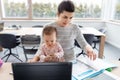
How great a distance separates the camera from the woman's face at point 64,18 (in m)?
1.50

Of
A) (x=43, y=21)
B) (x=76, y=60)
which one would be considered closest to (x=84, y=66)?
(x=76, y=60)

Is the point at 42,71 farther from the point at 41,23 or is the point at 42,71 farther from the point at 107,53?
the point at 41,23

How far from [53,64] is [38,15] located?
485cm

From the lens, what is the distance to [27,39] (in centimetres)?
324

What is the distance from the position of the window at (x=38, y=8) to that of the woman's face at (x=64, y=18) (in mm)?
4016

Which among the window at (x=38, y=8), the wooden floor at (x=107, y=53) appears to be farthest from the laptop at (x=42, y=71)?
the window at (x=38, y=8)

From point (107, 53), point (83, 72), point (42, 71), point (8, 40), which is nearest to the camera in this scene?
point (42, 71)

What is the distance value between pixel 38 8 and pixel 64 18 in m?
4.21

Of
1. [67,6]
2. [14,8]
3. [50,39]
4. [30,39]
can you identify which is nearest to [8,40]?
[30,39]

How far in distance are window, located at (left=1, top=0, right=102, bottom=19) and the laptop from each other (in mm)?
4713

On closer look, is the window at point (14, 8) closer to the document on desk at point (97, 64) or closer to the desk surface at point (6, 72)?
the desk surface at point (6, 72)

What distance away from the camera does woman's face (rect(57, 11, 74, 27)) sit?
150 cm

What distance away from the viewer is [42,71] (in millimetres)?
958

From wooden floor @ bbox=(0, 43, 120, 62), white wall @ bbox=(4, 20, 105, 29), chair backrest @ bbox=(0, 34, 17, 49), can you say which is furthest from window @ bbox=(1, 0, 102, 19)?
chair backrest @ bbox=(0, 34, 17, 49)
